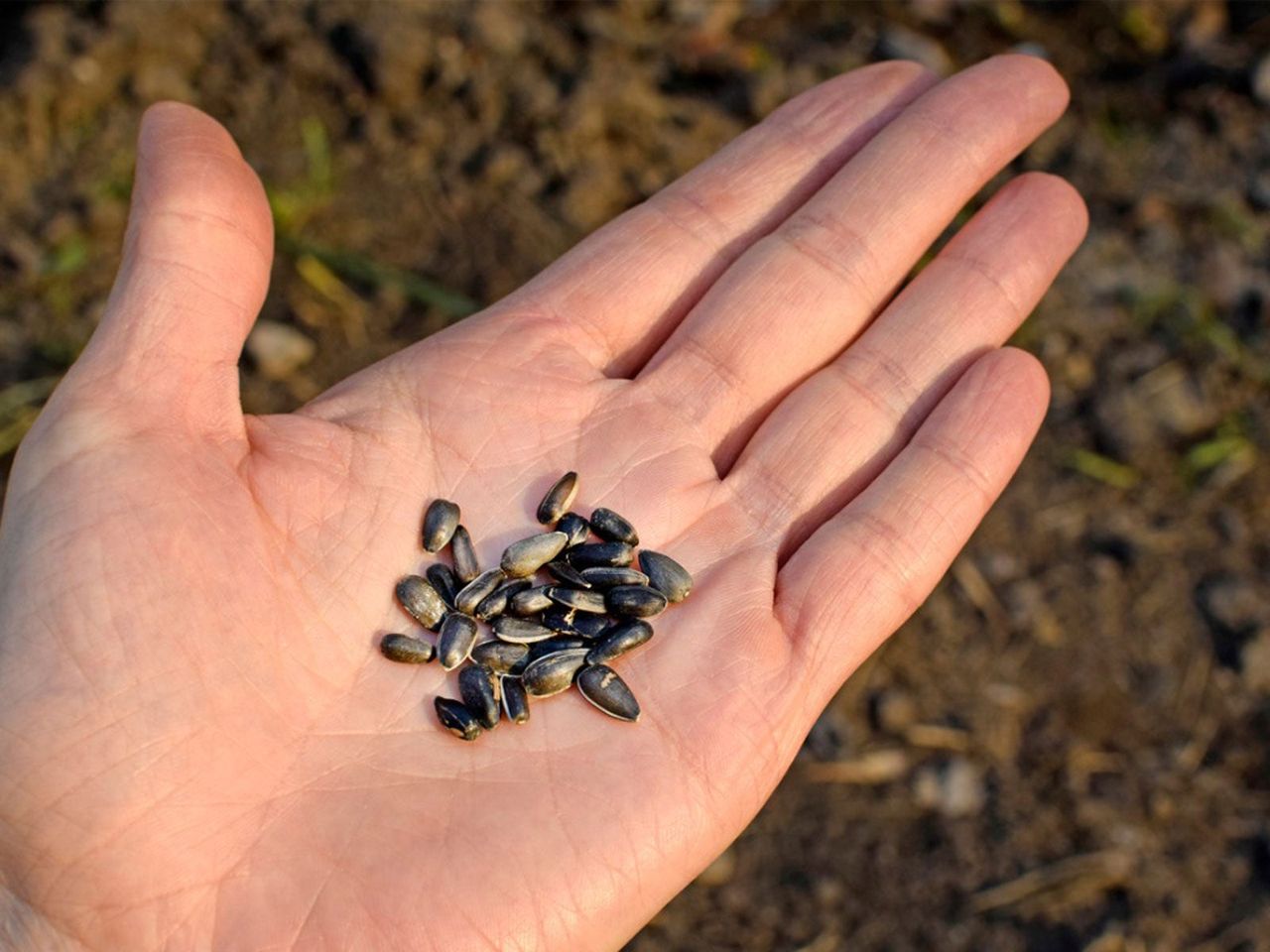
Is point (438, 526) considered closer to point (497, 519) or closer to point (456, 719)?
point (497, 519)

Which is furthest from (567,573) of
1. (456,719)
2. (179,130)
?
(179,130)

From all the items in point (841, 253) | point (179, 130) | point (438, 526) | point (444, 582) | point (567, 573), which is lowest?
point (567, 573)

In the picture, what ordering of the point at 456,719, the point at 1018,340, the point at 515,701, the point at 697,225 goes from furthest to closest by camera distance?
the point at 1018,340 → the point at 697,225 → the point at 515,701 → the point at 456,719

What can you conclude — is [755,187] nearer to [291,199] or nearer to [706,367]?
[706,367]

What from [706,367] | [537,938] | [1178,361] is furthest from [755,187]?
[537,938]

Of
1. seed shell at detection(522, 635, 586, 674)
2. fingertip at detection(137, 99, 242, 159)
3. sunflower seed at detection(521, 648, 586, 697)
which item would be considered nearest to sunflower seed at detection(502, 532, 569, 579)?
seed shell at detection(522, 635, 586, 674)
